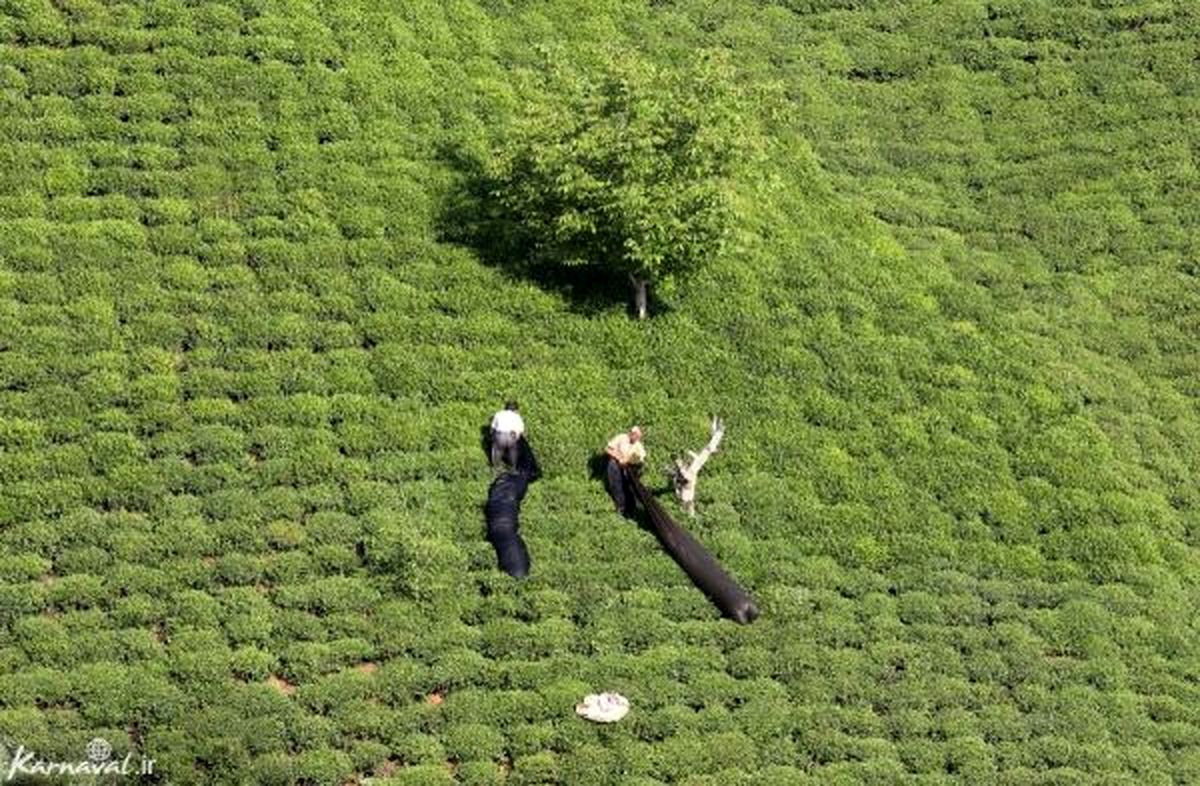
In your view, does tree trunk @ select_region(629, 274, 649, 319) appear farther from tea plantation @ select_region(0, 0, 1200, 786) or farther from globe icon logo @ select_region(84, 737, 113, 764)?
globe icon logo @ select_region(84, 737, 113, 764)

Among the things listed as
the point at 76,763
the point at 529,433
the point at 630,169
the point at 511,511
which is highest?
the point at 630,169

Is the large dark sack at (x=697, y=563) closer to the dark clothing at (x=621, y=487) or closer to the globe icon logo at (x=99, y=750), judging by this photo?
the dark clothing at (x=621, y=487)

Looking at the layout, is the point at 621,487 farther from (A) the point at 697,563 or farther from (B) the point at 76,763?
(B) the point at 76,763

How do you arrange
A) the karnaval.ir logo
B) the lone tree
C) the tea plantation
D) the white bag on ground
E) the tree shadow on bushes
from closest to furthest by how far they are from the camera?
the karnaval.ir logo
the white bag on ground
the tea plantation
the lone tree
the tree shadow on bushes

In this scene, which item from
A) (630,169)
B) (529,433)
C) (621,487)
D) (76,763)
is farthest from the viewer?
(630,169)

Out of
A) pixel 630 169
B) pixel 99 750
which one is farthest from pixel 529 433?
pixel 99 750

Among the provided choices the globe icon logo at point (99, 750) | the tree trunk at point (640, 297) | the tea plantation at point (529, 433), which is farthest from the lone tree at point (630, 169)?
the globe icon logo at point (99, 750)

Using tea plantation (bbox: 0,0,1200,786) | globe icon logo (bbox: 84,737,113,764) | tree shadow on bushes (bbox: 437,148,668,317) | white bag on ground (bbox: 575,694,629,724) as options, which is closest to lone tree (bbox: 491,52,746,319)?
tree shadow on bushes (bbox: 437,148,668,317)
